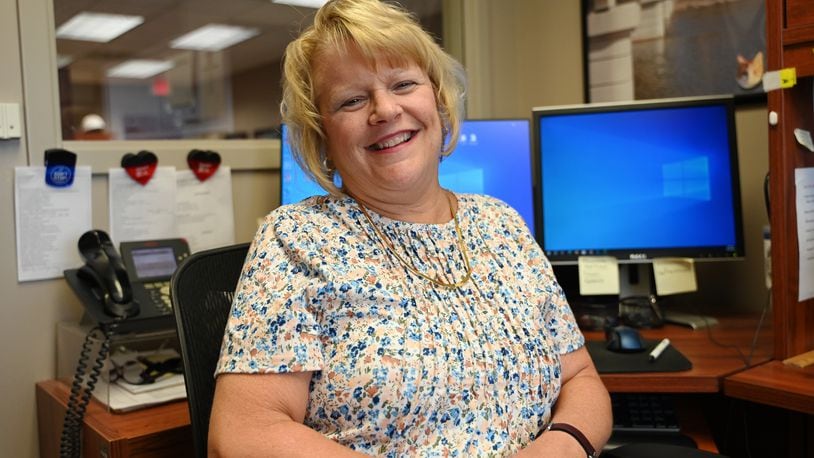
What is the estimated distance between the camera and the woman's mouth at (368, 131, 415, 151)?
118 centimetres

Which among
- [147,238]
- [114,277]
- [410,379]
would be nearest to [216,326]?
[410,379]

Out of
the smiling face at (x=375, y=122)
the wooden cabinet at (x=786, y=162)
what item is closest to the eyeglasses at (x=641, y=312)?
the wooden cabinet at (x=786, y=162)

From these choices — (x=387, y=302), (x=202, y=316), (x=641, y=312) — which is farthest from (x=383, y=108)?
(x=641, y=312)

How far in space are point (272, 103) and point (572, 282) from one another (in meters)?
1.01

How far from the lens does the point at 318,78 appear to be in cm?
119

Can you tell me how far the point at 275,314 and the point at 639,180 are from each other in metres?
1.18

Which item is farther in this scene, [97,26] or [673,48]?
[673,48]

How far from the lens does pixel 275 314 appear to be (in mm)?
1026

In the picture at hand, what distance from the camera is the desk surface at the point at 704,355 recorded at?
54.2 inches

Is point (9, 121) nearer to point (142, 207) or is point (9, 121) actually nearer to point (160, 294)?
point (142, 207)

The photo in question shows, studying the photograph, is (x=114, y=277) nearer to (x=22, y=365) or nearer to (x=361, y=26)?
(x=22, y=365)

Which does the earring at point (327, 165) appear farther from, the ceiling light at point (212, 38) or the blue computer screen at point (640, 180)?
the ceiling light at point (212, 38)

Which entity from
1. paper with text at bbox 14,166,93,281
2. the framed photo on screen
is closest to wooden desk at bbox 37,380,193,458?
paper with text at bbox 14,166,93,281

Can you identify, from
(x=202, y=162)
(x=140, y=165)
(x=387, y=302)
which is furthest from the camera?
(x=202, y=162)
